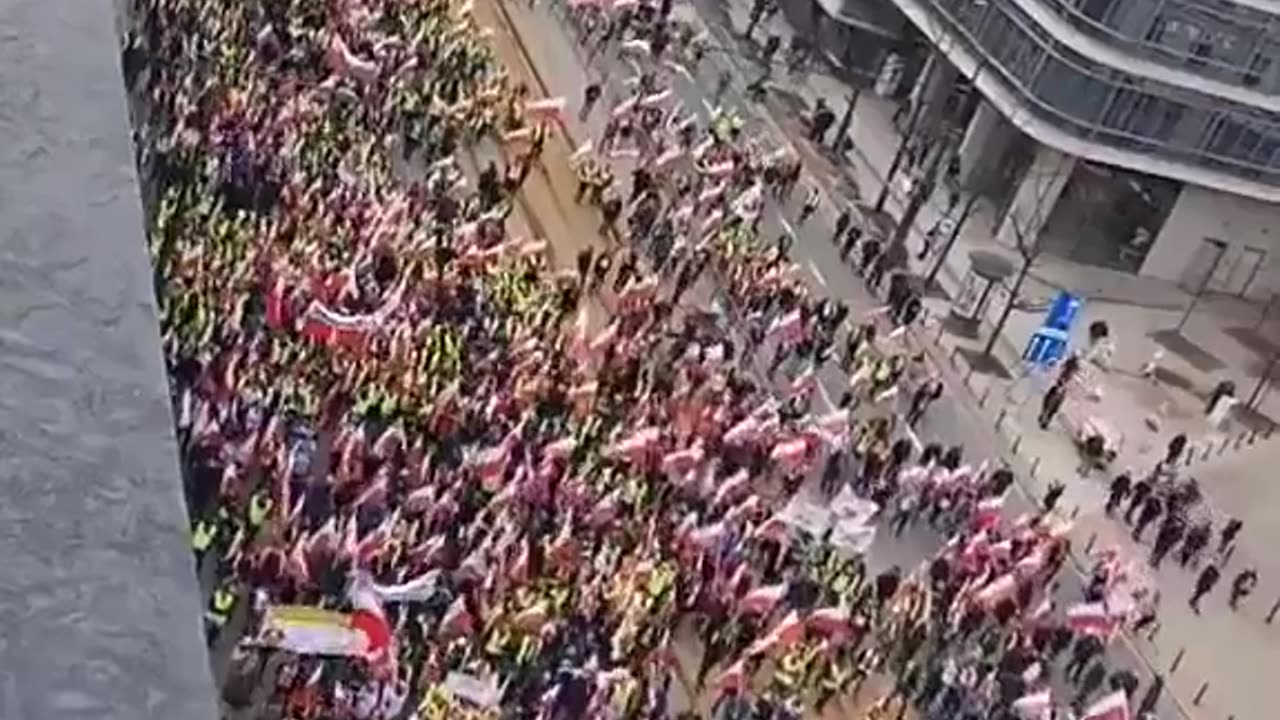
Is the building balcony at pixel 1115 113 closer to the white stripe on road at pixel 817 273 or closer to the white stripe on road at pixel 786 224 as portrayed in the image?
the white stripe on road at pixel 786 224

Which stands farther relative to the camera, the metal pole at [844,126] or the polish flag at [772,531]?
the metal pole at [844,126]

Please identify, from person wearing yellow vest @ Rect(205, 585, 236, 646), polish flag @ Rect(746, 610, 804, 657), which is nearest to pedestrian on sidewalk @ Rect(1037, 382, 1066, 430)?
polish flag @ Rect(746, 610, 804, 657)

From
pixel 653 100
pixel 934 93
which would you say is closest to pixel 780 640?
pixel 653 100

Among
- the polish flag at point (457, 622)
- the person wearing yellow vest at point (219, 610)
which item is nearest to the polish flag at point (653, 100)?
the polish flag at point (457, 622)

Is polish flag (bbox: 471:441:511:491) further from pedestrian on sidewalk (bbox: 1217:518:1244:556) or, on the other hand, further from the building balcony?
the building balcony

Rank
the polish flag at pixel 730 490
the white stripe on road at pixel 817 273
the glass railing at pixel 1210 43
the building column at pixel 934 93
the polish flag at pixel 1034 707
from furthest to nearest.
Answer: the building column at pixel 934 93, the glass railing at pixel 1210 43, the white stripe on road at pixel 817 273, the polish flag at pixel 730 490, the polish flag at pixel 1034 707

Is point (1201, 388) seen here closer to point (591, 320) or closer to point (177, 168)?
point (591, 320)

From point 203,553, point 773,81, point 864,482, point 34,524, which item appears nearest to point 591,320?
point 864,482
